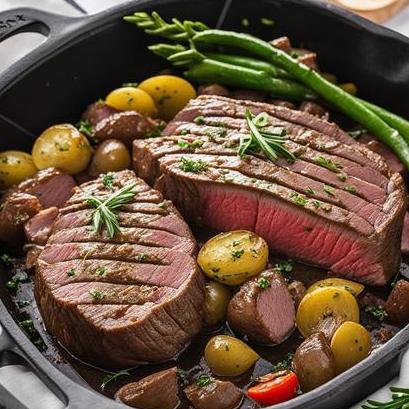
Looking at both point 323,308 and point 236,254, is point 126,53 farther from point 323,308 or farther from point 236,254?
point 323,308

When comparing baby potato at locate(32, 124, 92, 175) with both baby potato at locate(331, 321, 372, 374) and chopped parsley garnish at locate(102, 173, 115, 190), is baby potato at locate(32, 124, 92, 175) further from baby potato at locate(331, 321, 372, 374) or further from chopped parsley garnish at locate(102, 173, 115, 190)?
baby potato at locate(331, 321, 372, 374)

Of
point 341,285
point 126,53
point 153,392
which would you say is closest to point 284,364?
point 341,285

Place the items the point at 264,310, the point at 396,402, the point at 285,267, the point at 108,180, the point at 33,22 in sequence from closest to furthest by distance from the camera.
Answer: the point at 396,402 → the point at 264,310 → the point at 285,267 → the point at 108,180 → the point at 33,22

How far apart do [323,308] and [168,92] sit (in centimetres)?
189

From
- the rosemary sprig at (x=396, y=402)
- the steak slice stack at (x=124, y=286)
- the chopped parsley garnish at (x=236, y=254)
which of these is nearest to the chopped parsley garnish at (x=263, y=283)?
the chopped parsley garnish at (x=236, y=254)

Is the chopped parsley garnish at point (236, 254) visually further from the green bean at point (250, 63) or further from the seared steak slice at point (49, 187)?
the green bean at point (250, 63)

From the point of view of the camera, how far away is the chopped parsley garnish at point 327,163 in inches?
194

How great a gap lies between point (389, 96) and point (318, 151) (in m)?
1.01

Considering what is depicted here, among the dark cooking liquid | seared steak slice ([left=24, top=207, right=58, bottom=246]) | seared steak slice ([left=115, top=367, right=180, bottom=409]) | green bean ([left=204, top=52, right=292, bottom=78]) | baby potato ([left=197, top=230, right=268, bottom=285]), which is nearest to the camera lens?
seared steak slice ([left=115, top=367, right=180, bottom=409])

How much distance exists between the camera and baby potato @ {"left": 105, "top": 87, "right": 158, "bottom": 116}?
5.71m

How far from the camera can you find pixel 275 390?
4250mm

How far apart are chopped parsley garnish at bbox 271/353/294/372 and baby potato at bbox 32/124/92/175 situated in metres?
1.72

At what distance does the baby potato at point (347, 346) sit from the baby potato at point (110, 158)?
1.70 meters

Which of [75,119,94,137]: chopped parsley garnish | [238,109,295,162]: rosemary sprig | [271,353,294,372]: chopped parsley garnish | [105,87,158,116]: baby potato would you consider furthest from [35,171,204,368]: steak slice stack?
[105,87,158,116]: baby potato
